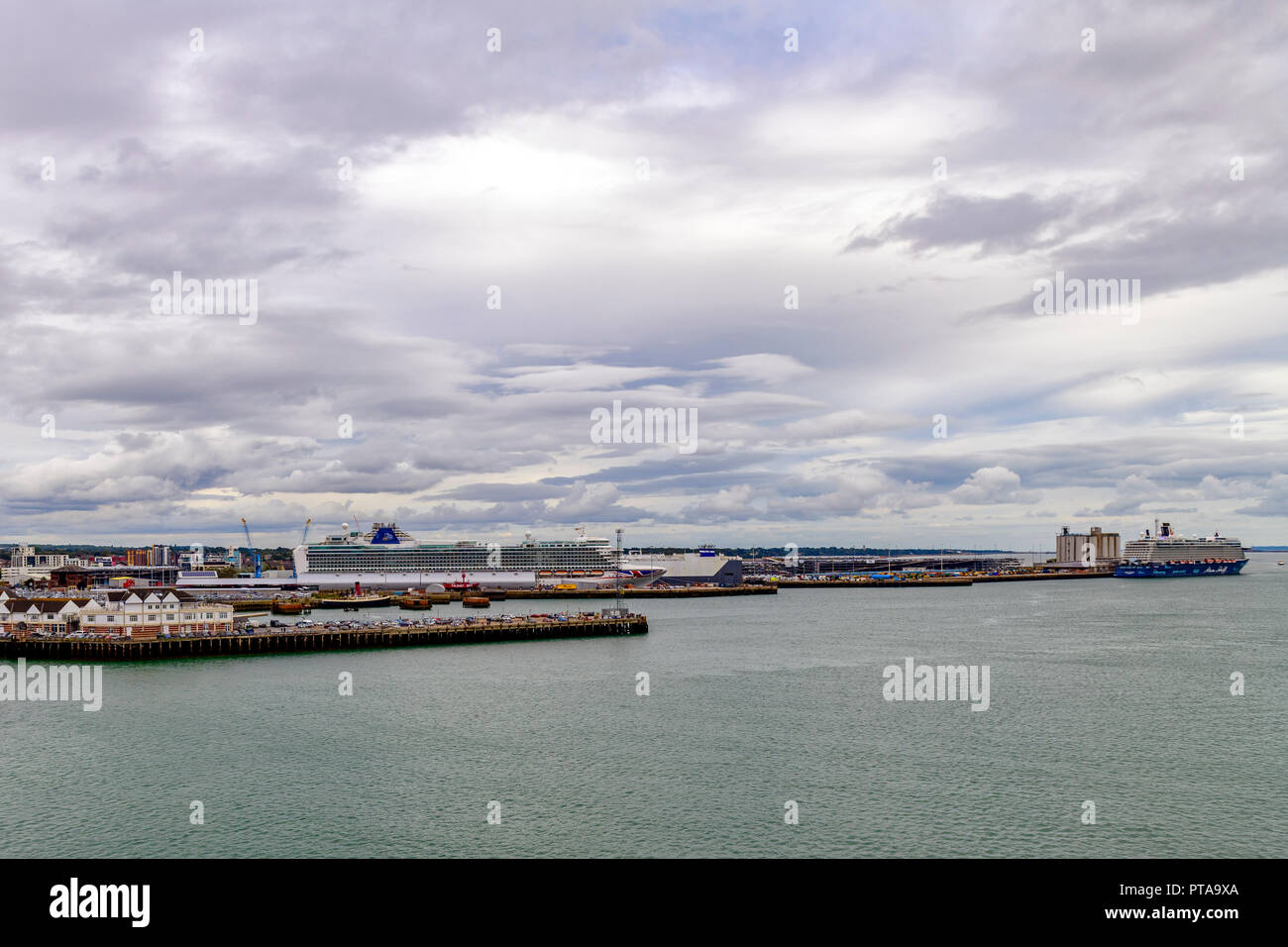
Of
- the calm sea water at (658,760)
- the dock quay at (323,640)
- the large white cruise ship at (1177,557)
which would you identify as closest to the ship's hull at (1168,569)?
the large white cruise ship at (1177,557)

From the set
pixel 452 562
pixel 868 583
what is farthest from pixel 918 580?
pixel 452 562

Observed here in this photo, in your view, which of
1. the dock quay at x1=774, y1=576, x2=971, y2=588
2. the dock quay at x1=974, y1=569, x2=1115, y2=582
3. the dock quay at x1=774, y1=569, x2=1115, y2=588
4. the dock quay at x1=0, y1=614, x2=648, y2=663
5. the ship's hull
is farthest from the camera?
the ship's hull

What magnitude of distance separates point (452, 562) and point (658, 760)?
318ft

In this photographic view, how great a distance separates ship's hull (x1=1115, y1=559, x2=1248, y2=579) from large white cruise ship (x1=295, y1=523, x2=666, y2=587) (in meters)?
94.6

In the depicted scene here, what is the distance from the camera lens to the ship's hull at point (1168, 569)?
157500mm

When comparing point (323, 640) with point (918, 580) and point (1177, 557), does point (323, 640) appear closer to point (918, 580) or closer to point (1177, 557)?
point (918, 580)

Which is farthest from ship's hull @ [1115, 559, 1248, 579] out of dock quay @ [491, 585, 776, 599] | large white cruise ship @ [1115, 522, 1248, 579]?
dock quay @ [491, 585, 776, 599]

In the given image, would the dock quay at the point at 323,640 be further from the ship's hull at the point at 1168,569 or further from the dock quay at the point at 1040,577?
the ship's hull at the point at 1168,569

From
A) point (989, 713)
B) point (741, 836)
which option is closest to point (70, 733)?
point (741, 836)

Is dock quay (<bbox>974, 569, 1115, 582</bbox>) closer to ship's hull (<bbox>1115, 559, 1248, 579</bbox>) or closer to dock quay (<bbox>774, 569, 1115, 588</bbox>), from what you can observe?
dock quay (<bbox>774, 569, 1115, 588</bbox>)

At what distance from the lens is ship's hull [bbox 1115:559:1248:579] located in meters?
158

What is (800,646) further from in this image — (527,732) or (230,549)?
(230,549)

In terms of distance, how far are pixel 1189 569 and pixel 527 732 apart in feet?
556

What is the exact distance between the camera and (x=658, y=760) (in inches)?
949
